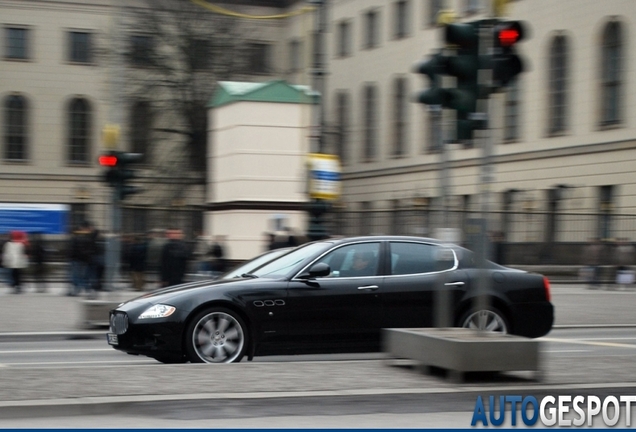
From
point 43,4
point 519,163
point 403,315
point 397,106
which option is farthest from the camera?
point 43,4

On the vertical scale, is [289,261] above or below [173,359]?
above

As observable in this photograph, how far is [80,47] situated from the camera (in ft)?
222

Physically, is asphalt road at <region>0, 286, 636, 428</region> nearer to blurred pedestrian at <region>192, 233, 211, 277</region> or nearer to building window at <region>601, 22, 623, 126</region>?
blurred pedestrian at <region>192, 233, 211, 277</region>

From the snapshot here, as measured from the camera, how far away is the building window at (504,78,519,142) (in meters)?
50.1

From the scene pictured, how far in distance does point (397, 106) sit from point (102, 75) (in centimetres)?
1812

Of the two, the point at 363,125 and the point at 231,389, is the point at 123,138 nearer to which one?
A: the point at 363,125

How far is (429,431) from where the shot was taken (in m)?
7.84

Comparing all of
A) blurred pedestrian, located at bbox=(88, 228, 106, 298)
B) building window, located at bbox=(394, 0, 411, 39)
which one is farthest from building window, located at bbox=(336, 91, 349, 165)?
blurred pedestrian, located at bbox=(88, 228, 106, 298)

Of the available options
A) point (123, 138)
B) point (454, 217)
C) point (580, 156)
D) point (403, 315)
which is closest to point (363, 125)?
point (123, 138)

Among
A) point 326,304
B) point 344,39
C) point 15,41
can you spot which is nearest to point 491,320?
point 326,304

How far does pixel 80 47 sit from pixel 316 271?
58.0 metres

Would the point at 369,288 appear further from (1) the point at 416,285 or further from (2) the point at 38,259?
(2) the point at 38,259

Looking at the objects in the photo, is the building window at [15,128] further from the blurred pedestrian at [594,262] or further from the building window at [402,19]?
the blurred pedestrian at [594,262]

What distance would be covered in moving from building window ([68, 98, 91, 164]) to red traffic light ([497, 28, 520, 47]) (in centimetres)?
6026
